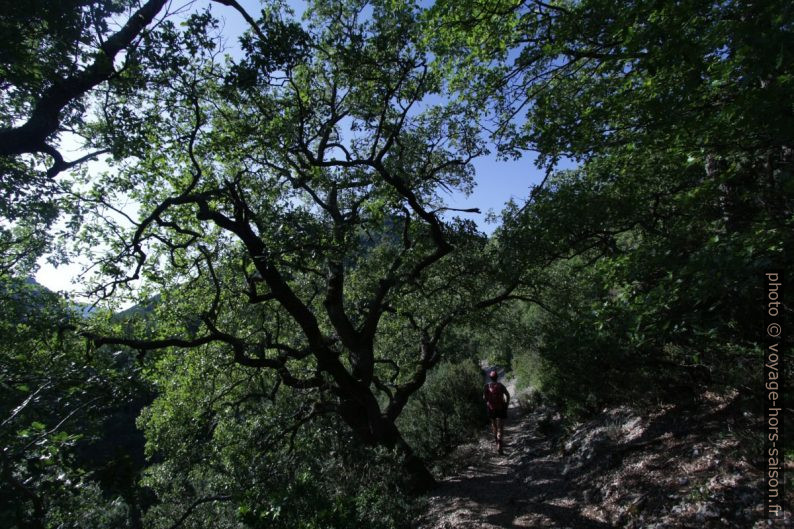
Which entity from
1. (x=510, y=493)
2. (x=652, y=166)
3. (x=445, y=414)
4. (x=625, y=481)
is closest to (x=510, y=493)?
(x=510, y=493)

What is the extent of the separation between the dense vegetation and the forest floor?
61 centimetres

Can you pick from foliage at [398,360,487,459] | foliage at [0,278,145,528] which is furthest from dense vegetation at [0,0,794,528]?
foliage at [398,360,487,459]

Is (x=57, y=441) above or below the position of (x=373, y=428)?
above

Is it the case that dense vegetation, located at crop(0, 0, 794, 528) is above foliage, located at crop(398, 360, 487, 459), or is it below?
above

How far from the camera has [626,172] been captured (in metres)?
7.43

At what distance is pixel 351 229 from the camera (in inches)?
297

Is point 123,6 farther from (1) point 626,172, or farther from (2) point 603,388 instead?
(2) point 603,388

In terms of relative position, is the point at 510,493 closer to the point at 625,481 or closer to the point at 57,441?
the point at 625,481

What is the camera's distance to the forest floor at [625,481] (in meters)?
4.15

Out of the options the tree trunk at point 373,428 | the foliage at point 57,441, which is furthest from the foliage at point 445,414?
the foliage at point 57,441

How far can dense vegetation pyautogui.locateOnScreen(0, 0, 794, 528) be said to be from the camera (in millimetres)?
3906

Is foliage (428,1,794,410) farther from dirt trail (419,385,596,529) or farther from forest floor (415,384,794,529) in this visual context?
dirt trail (419,385,596,529)

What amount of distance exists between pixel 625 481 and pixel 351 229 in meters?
5.76

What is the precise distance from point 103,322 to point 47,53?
5.65 meters
